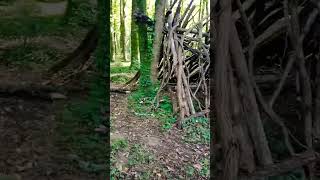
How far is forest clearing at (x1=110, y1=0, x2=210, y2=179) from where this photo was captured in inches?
67.2

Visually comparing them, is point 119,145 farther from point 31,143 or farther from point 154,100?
point 31,143

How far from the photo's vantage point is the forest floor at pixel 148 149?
1723 mm

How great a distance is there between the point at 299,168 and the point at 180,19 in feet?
2.47

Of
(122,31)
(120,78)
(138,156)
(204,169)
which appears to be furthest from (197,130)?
(122,31)

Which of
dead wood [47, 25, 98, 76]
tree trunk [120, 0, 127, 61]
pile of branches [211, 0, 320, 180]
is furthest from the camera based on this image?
dead wood [47, 25, 98, 76]

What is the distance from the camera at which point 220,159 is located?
163 centimetres

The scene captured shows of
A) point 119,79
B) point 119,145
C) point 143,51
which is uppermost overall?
point 143,51

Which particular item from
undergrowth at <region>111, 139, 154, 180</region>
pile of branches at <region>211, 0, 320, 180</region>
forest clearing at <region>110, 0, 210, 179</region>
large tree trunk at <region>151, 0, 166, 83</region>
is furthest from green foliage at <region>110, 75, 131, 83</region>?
pile of branches at <region>211, 0, 320, 180</region>

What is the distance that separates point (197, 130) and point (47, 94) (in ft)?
2.23

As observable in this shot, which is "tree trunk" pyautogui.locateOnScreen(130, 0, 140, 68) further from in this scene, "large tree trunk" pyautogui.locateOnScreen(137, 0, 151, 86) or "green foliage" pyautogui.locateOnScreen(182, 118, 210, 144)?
"green foliage" pyautogui.locateOnScreen(182, 118, 210, 144)

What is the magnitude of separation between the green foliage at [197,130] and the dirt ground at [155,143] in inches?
0.9

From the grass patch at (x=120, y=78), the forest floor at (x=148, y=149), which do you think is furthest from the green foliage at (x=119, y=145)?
the grass patch at (x=120, y=78)

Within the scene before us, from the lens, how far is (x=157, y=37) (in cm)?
174

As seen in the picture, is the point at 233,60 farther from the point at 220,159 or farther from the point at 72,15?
the point at 72,15
